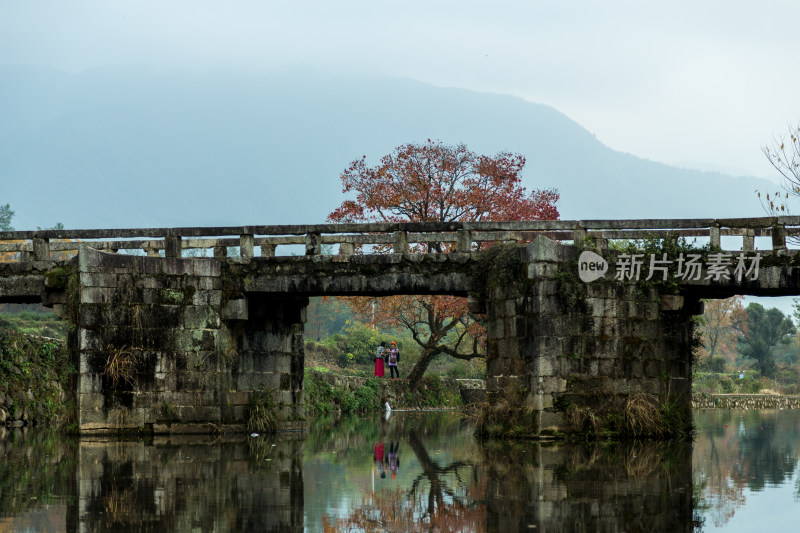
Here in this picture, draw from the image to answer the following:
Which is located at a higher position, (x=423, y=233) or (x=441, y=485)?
(x=423, y=233)

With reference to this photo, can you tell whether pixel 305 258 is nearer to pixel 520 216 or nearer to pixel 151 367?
pixel 151 367

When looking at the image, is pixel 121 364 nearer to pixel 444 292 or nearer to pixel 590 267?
pixel 444 292

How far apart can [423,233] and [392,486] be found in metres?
8.85

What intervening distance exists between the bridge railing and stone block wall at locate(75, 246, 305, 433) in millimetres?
706

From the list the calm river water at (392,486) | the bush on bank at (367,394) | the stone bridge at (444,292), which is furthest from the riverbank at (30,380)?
the bush on bank at (367,394)

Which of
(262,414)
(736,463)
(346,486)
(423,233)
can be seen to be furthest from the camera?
(262,414)

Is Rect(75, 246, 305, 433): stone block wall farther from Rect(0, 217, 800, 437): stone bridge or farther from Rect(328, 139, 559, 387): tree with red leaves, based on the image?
Rect(328, 139, 559, 387): tree with red leaves

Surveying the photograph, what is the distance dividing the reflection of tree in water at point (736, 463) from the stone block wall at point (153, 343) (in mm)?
9292

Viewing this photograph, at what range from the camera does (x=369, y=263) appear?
19.9 metres

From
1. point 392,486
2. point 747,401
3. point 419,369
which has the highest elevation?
point 419,369

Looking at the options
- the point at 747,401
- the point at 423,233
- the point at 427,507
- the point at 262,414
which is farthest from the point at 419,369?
the point at 427,507

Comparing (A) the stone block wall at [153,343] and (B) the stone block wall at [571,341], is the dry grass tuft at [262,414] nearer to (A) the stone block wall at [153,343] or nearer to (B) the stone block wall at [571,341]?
(A) the stone block wall at [153,343]

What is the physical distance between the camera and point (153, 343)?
64.9 ft

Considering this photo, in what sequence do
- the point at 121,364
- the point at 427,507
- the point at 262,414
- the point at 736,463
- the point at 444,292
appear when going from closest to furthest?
the point at 427,507
the point at 736,463
the point at 121,364
the point at 444,292
the point at 262,414
